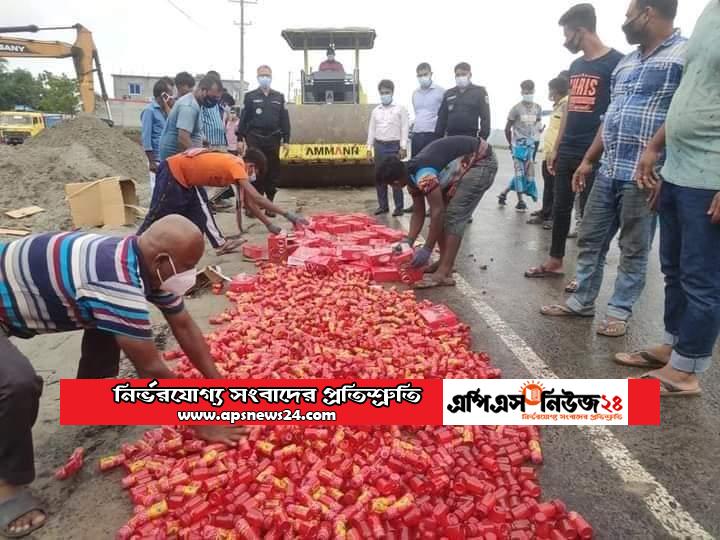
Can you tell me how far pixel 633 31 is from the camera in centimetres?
346

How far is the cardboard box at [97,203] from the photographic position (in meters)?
8.45

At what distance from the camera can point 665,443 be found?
105 inches

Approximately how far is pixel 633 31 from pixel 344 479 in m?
3.25

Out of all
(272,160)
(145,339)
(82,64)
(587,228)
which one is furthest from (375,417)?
(82,64)

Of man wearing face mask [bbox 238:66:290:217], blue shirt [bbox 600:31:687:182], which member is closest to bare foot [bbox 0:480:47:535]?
blue shirt [bbox 600:31:687:182]

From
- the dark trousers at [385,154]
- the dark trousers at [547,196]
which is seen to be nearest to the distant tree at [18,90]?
the dark trousers at [385,154]

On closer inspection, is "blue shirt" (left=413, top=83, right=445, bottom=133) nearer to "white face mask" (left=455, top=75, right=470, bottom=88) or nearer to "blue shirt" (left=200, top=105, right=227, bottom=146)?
"white face mask" (left=455, top=75, right=470, bottom=88)

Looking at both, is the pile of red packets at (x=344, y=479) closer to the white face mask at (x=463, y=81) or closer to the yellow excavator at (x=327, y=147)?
the white face mask at (x=463, y=81)

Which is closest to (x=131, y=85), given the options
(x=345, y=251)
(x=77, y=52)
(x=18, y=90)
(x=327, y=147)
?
(x=18, y=90)

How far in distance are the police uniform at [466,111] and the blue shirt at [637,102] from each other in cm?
421

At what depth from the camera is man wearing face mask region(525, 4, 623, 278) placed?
15.0 feet

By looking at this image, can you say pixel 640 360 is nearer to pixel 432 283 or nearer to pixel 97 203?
pixel 432 283

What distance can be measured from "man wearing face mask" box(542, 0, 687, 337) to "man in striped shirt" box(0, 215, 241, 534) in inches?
117

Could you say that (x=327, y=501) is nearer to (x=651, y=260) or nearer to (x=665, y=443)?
(x=665, y=443)
